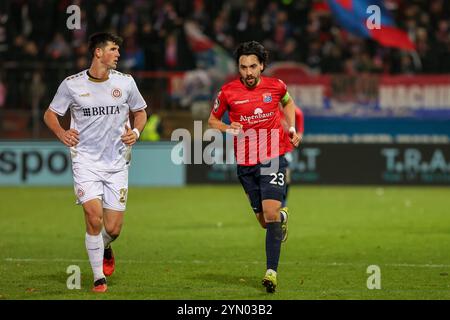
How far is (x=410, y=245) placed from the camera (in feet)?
46.5

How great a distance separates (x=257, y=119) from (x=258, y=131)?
4.9 inches

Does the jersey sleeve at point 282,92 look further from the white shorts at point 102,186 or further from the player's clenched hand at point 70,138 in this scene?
the player's clenched hand at point 70,138

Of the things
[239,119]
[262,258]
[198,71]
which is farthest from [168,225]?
[198,71]

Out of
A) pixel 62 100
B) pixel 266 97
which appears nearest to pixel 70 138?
pixel 62 100

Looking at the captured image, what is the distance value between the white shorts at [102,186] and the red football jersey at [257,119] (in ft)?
4.16

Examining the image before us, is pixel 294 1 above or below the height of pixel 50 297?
above

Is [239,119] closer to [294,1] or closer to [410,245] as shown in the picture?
[410,245]

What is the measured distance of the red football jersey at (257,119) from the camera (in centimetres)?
1053

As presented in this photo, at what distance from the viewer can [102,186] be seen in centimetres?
1028

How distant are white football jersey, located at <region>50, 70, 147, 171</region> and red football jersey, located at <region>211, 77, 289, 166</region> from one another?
1121mm

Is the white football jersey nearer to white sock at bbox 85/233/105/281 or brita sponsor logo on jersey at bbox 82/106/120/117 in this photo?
brita sponsor logo on jersey at bbox 82/106/120/117

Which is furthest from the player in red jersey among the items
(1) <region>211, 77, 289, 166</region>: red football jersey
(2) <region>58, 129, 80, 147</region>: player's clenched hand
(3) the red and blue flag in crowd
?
(3) the red and blue flag in crowd

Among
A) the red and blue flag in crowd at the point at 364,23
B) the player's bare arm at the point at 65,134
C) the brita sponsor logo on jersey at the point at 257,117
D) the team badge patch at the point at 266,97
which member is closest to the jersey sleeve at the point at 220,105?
the brita sponsor logo on jersey at the point at 257,117

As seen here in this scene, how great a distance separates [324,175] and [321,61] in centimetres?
304
